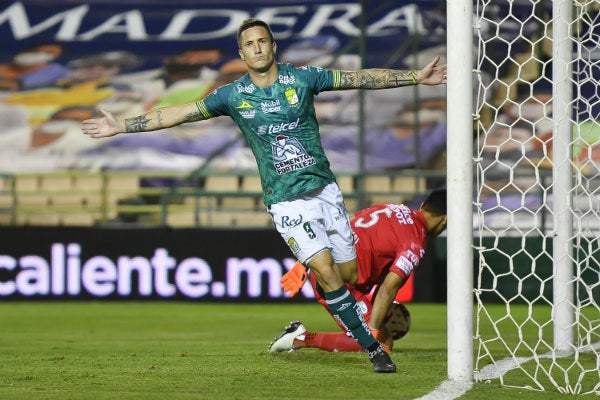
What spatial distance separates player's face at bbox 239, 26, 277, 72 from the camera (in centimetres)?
565

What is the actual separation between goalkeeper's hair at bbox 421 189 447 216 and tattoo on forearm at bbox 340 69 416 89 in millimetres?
1437

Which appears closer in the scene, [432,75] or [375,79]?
[432,75]

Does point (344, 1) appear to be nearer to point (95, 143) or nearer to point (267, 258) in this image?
point (95, 143)

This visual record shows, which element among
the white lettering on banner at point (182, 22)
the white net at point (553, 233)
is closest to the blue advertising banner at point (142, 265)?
the white net at point (553, 233)

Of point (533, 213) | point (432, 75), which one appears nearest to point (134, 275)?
point (533, 213)

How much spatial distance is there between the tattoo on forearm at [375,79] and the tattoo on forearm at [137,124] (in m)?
1.03

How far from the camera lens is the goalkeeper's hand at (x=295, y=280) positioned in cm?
630

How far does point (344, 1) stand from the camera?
2066 cm

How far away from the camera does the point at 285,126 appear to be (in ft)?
18.7

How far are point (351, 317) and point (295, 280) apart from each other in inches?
28.3

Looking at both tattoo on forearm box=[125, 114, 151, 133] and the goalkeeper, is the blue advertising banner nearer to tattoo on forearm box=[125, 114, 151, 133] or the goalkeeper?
the goalkeeper

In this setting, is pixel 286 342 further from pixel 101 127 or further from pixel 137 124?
pixel 101 127

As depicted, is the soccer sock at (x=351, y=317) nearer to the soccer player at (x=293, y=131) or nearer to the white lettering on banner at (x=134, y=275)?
the soccer player at (x=293, y=131)

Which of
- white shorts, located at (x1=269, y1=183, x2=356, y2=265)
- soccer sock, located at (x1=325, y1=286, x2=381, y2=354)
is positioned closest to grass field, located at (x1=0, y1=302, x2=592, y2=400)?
soccer sock, located at (x1=325, y1=286, x2=381, y2=354)
